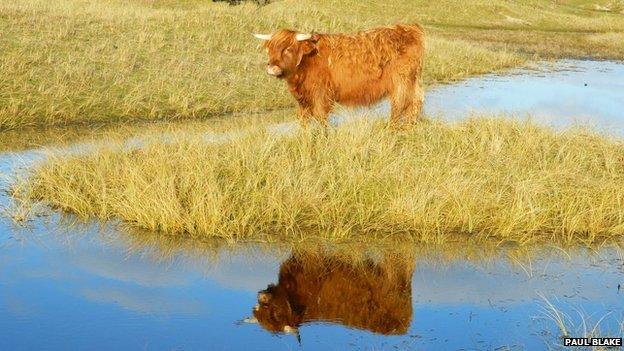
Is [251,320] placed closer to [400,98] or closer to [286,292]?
[286,292]

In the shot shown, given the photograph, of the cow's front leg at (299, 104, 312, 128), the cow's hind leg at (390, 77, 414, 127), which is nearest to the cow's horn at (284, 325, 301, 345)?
the cow's front leg at (299, 104, 312, 128)

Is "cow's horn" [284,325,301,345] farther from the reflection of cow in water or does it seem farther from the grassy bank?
the grassy bank

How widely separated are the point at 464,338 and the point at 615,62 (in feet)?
76.1

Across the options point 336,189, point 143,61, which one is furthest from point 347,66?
point 143,61

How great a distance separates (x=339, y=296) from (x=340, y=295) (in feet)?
0.07

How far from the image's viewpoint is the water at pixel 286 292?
4711 millimetres

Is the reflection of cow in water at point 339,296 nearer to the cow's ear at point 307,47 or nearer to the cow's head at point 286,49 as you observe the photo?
the cow's head at point 286,49

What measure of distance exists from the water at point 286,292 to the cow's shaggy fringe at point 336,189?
0.28m

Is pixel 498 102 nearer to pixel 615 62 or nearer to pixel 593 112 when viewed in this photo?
pixel 593 112

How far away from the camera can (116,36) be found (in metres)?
16.7

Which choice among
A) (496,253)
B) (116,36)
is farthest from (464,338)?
(116,36)

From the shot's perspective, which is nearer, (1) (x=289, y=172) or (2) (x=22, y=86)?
(1) (x=289, y=172)

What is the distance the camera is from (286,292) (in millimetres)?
5422

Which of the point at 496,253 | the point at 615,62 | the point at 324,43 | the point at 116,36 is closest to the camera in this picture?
the point at 496,253
